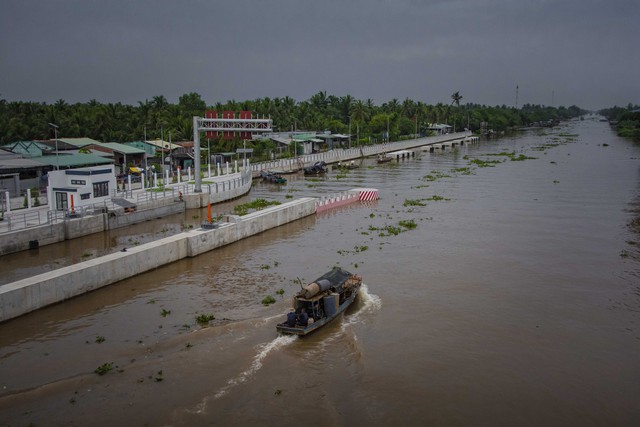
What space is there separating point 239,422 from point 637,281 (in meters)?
22.3

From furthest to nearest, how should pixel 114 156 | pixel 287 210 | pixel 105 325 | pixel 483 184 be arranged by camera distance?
pixel 483 184 < pixel 114 156 < pixel 287 210 < pixel 105 325

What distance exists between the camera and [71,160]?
49125 millimetres

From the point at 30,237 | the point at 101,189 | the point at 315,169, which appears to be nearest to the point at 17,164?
the point at 101,189

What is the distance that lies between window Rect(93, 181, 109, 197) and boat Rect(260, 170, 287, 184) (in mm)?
28253

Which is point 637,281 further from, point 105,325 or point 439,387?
point 105,325

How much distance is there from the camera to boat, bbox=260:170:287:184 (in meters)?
67.0

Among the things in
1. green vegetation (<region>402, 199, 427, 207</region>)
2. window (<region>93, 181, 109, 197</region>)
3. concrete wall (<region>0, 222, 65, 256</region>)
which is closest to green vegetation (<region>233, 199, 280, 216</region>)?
window (<region>93, 181, 109, 197</region>)

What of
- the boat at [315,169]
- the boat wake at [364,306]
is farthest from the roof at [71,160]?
the boat wake at [364,306]

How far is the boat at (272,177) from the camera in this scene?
2639 inches

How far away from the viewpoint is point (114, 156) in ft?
199

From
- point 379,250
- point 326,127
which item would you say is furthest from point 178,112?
point 379,250

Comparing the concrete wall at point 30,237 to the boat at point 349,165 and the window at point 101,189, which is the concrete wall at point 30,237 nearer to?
the window at point 101,189

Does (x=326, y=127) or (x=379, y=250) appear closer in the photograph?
(x=379, y=250)

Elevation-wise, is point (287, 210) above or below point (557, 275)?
above
